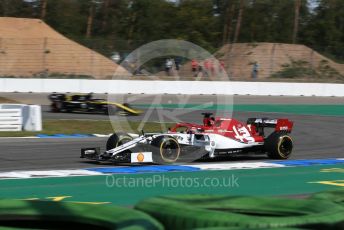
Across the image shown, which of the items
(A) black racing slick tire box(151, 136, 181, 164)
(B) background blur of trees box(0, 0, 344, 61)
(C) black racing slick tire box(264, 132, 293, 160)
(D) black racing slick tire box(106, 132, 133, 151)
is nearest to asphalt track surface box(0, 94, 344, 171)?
(C) black racing slick tire box(264, 132, 293, 160)

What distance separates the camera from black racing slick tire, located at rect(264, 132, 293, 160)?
46.7 feet

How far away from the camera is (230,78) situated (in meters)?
39.1

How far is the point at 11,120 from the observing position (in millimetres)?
18906

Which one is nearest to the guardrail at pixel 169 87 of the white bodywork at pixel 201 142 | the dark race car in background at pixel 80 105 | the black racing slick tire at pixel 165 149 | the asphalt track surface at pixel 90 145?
the asphalt track surface at pixel 90 145

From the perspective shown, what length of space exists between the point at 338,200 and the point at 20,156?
10.3 metres

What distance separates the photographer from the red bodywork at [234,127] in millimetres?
13195

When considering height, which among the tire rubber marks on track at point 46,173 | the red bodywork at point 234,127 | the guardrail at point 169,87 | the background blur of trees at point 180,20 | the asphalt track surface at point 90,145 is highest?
the background blur of trees at point 180,20

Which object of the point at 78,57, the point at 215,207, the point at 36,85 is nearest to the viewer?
the point at 215,207

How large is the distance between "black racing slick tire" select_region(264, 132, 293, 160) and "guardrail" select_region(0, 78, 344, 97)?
17.5 m

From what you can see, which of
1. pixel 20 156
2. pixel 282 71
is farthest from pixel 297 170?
pixel 282 71

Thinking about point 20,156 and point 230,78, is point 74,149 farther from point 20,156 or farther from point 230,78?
point 230,78

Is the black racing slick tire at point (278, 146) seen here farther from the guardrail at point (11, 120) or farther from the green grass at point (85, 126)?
the guardrail at point (11, 120)

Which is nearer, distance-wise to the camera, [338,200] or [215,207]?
[215,207]

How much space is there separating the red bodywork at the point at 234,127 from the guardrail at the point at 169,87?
17.6 m
